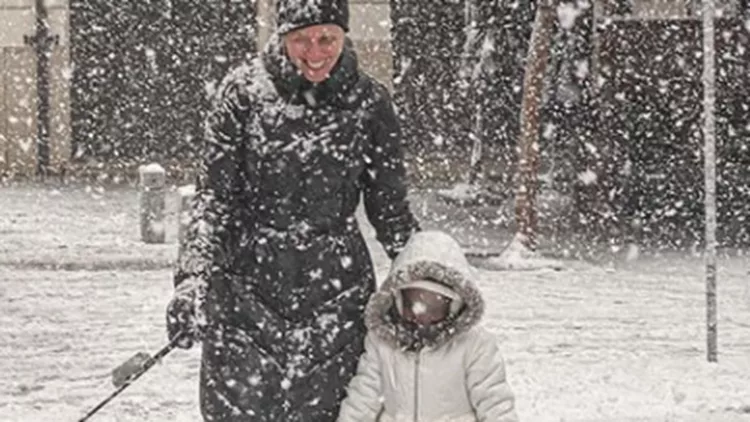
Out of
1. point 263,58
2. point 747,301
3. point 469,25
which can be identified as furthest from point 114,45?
point 263,58

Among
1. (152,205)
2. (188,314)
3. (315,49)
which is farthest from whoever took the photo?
(152,205)

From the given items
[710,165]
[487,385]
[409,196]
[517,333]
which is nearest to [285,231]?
[487,385]

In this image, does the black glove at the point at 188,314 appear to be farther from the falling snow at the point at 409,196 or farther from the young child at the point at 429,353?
the young child at the point at 429,353

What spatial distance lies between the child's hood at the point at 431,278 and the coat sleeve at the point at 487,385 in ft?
0.30

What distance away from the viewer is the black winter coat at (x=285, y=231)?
3826mm

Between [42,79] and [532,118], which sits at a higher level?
[532,118]

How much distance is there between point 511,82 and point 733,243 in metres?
5.52

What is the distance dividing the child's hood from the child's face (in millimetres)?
56

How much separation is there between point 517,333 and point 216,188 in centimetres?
619

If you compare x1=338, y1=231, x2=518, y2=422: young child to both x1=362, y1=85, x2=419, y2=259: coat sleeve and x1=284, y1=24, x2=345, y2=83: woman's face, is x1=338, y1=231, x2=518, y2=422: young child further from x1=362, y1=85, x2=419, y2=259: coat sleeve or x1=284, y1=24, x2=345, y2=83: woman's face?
x1=284, y1=24, x2=345, y2=83: woman's face

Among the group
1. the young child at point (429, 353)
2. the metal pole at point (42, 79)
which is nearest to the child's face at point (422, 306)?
the young child at point (429, 353)

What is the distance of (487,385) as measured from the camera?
4.00 m

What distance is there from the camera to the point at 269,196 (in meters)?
3.86

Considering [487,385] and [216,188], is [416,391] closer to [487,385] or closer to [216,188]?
[487,385]
